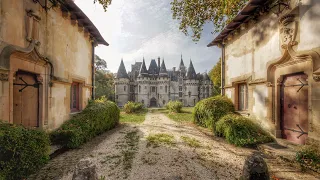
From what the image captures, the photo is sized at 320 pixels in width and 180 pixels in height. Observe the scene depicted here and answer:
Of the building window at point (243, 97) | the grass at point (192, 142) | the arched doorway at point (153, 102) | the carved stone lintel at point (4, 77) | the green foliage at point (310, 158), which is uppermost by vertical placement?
the carved stone lintel at point (4, 77)

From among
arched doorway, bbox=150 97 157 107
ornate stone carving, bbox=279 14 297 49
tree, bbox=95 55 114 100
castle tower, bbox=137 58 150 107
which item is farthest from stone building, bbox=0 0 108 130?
arched doorway, bbox=150 97 157 107

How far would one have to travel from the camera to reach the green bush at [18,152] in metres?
2.64

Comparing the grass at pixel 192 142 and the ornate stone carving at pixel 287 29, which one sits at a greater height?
the ornate stone carving at pixel 287 29

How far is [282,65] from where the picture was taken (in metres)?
4.74

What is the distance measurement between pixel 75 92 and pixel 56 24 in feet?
10.3

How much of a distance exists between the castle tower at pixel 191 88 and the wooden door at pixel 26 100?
34.2 m

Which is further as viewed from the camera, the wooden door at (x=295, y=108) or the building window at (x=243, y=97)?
the building window at (x=243, y=97)

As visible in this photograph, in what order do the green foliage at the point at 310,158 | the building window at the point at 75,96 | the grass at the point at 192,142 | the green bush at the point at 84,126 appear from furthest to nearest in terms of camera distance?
the building window at the point at 75,96, the grass at the point at 192,142, the green bush at the point at 84,126, the green foliage at the point at 310,158

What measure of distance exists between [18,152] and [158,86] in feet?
108

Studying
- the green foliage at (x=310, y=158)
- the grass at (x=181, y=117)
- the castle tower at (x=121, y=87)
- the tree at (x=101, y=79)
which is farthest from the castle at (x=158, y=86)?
the green foliage at (x=310, y=158)

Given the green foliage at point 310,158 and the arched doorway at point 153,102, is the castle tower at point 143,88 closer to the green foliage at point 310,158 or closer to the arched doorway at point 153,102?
the arched doorway at point 153,102

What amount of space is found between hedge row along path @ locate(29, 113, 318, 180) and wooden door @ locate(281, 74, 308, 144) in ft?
4.25

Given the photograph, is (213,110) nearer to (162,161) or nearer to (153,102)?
(162,161)

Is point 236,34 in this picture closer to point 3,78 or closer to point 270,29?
point 270,29
